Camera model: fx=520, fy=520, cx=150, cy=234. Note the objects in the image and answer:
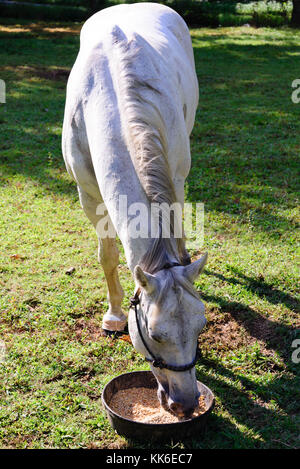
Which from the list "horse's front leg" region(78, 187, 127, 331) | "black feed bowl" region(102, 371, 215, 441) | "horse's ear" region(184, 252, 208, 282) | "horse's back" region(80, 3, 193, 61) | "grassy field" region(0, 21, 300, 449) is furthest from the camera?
"horse's front leg" region(78, 187, 127, 331)

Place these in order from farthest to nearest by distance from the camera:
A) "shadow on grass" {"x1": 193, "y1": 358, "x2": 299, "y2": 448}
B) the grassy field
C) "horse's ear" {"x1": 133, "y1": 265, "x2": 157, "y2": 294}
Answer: the grassy field → "shadow on grass" {"x1": 193, "y1": 358, "x2": 299, "y2": 448} → "horse's ear" {"x1": 133, "y1": 265, "x2": 157, "y2": 294}

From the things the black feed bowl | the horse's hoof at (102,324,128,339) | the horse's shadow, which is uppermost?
the black feed bowl

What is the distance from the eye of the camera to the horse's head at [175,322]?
2.75 metres

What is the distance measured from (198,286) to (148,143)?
93.0 inches

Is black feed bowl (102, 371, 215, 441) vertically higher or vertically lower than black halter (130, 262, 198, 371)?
lower

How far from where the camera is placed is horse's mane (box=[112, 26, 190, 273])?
9.58 feet

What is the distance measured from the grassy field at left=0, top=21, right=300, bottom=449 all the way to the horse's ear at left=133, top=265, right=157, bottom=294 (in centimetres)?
117

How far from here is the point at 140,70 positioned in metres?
3.64

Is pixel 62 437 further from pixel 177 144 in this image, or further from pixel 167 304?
pixel 177 144

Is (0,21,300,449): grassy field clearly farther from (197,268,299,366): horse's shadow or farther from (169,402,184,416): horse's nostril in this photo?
(169,402,184,416): horse's nostril

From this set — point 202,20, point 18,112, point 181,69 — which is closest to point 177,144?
point 181,69

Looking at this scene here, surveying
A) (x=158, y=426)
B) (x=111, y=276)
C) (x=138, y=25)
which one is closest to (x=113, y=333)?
(x=111, y=276)

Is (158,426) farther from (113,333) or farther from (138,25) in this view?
(138,25)

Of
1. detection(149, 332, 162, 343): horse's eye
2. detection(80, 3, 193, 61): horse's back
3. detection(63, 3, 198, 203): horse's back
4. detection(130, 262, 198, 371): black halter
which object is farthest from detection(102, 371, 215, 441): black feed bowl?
detection(80, 3, 193, 61): horse's back
